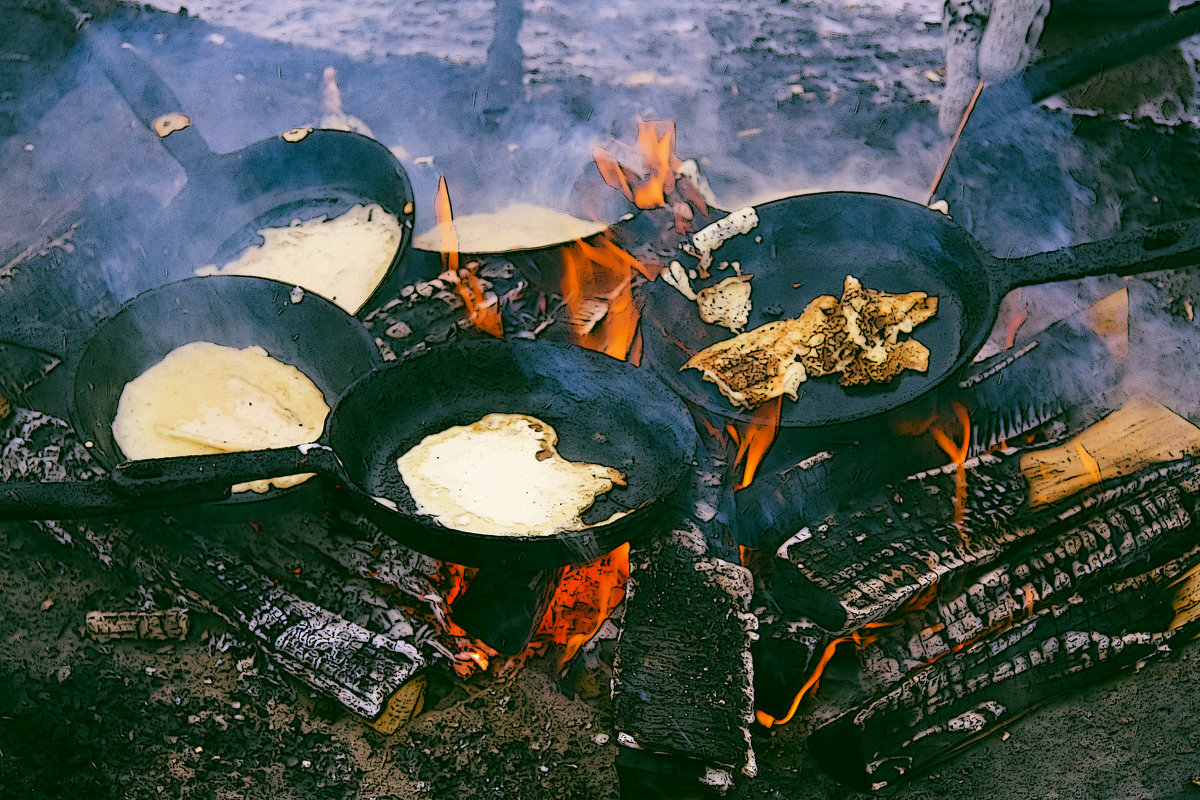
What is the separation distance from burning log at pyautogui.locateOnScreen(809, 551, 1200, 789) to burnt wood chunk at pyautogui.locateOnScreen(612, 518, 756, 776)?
431 mm

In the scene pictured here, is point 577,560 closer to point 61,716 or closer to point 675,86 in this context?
point 61,716

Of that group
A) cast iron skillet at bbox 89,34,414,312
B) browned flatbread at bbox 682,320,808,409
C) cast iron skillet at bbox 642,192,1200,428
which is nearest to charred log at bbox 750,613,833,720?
cast iron skillet at bbox 642,192,1200,428

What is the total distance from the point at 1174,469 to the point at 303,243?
3822 mm

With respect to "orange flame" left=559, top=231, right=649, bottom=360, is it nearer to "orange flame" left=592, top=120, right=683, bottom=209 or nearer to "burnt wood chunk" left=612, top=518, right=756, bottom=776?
"orange flame" left=592, top=120, right=683, bottom=209

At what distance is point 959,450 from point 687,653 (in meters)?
1.52

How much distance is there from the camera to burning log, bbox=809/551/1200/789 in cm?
286

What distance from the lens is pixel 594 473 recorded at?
10.4ft

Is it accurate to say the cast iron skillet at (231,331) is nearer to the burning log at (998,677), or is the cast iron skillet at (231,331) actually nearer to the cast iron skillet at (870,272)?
the cast iron skillet at (870,272)

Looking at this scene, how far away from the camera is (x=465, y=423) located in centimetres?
342

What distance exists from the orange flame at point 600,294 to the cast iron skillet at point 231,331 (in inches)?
38.4

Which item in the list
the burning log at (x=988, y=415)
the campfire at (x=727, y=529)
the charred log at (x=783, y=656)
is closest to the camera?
the campfire at (x=727, y=529)

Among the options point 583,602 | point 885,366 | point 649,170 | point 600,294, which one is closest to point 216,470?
point 583,602

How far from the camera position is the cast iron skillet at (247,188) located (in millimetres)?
4500

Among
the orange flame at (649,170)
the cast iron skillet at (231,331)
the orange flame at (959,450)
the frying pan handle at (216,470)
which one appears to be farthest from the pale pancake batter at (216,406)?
the orange flame at (959,450)
